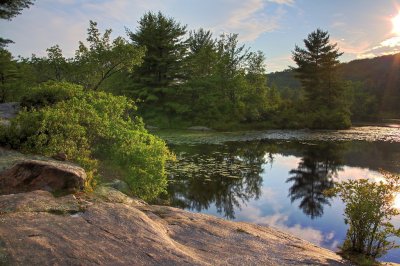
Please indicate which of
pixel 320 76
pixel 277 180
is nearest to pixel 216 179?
pixel 277 180

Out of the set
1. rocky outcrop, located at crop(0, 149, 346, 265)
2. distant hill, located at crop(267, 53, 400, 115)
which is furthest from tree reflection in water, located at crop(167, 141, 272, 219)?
distant hill, located at crop(267, 53, 400, 115)

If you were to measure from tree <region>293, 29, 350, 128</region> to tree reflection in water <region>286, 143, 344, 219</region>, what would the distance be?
1106 inches

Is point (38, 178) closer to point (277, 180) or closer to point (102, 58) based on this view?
point (277, 180)

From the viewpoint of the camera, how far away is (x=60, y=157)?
32.6 feet

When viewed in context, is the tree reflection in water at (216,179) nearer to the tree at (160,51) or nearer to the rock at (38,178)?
the rock at (38,178)

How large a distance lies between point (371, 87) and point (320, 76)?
66166mm

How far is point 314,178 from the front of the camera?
1961 cm

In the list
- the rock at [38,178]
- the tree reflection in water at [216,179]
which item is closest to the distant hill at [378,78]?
the tree reflection in water at [216,179]

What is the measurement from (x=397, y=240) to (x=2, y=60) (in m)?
48.2

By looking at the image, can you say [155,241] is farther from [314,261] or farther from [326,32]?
[326,32]

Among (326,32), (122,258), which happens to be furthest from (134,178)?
(326,32)

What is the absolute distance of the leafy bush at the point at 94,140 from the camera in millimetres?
10047

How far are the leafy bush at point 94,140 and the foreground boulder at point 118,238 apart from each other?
2.51 m

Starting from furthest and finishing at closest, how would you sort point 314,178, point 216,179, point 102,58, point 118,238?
point 102,58 → point 314,178 → point 216,179 → point 118,238
